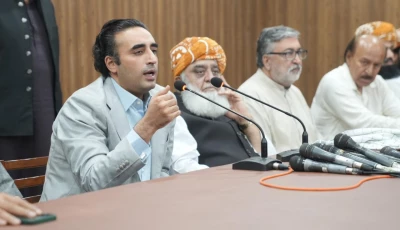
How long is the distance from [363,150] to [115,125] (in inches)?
38.5

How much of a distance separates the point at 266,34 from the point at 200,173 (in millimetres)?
2332

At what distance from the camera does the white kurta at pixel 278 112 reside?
3986 millimetres

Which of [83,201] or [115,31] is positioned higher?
[115,31]

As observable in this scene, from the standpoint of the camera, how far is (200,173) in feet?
7.27

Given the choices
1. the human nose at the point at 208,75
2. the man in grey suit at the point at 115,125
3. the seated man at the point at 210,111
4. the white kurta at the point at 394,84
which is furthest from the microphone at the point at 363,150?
the white kurta at the point at 394,84

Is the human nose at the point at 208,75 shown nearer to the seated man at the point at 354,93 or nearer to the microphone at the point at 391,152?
the seated man at the point at 354,93

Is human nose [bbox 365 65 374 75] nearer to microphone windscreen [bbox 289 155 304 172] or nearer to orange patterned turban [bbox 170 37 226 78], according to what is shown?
orange patterned turban [bbox 170 37 226 78]

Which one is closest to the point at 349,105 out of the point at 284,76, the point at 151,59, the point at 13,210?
the point at 284,76

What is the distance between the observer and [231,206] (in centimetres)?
155

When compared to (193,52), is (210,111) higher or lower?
lower

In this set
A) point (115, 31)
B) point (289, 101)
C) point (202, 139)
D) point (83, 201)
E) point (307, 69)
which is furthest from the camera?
point (307, 69)

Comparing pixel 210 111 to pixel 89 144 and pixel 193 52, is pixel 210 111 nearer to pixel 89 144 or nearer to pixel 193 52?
pixel 193 52

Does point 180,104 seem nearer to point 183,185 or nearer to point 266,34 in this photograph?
point 266,34

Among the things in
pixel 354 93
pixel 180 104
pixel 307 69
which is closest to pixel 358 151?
pixel 180 104
